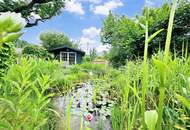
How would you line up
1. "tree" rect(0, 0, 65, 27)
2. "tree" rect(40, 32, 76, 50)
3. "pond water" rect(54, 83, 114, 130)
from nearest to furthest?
"pond water" rect(54, 83, 114, 130) < "tree" rect(0, 0, 65, 27) < "tree" rect(40, 32, 76, 50)

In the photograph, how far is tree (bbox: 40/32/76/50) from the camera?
4382 centimetres

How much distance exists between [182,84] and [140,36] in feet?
25.8

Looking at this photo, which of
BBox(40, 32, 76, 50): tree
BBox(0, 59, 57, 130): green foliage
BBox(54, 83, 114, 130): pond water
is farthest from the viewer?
BBox(40, 32, 76, 50): tree

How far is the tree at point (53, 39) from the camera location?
4382 cm

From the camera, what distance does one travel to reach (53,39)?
4431 centimetres

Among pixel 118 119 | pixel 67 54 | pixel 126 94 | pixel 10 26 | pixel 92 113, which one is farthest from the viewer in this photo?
pixel 67 54

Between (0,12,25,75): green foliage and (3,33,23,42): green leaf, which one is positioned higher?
(0,12,25,75): green foliage

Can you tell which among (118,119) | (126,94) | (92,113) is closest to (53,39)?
(92,113)

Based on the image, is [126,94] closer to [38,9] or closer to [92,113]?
[92,113]

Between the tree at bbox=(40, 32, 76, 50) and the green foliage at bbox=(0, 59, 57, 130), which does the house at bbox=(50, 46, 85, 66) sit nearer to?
the tree at bbox=(40, 32, 76, 50)

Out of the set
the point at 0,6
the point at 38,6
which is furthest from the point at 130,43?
the point at 38,6

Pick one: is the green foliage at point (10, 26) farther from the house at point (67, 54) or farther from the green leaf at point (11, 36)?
the house at point (67, 54)

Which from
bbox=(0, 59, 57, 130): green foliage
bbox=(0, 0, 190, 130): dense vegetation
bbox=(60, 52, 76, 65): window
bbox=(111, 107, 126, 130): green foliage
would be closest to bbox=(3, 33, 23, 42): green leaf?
bbox=(0, 0, 190, 130): dense vegetation

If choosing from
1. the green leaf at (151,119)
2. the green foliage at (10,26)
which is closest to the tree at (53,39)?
the green leaf at (151,119)
